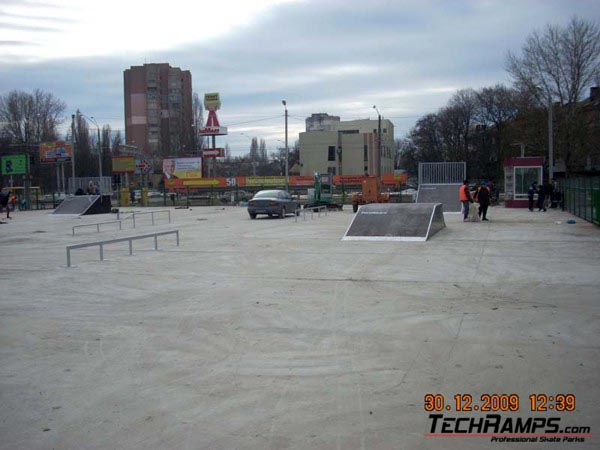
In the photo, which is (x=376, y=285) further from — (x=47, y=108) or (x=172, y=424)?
(x=47, y=108)

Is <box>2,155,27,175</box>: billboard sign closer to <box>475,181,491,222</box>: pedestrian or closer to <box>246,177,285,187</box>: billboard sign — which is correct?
<box>246,177,285,187</box>: billboard sign

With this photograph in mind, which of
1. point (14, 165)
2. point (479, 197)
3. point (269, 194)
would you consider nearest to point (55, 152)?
point (14, 165)

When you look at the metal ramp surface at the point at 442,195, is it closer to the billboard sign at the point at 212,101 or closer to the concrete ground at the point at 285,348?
the concrete ground at the point at 285,348

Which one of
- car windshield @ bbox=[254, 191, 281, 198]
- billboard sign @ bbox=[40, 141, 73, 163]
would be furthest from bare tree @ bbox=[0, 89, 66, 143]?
car windshield @ bbox=[254, 191, 281, 198]

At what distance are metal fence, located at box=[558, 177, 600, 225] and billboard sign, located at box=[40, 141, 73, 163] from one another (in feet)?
167

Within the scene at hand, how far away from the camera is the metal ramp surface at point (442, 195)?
1264 inches

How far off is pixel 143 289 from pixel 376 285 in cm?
437

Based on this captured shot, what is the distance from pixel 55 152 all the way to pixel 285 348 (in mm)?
63135

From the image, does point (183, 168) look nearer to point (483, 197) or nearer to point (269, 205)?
point (269, 205)

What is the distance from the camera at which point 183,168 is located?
269ft

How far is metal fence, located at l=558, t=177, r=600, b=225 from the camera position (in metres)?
22.5

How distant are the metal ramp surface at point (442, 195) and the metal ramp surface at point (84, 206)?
71.0 feet

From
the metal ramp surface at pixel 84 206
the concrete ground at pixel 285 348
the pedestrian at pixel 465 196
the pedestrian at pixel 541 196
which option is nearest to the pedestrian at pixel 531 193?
the pedestrian at pixel 541 196

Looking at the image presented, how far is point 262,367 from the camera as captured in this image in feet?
20.8
